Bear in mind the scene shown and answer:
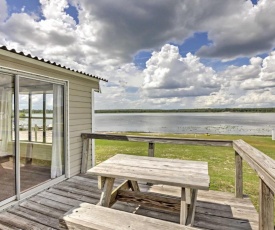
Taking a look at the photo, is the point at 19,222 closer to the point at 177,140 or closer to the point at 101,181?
the point at 101,181

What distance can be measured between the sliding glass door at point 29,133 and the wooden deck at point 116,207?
366 millimetres

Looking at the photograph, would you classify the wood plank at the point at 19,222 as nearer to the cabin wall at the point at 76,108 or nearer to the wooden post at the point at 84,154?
the cabin wall at the point at 76,108

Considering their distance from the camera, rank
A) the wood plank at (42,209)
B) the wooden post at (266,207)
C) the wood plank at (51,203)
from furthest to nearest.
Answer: the wood plank at (51,203) < the wood plank at (42,209) < the wooden post at (266,207)

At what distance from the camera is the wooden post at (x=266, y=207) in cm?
138

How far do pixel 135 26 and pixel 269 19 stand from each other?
559 centimetres

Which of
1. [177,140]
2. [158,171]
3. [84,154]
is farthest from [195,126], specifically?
[158,171]

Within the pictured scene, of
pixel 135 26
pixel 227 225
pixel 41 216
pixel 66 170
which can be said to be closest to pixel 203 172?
pixel 227 225

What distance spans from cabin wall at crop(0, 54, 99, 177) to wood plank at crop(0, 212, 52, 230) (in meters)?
1.57

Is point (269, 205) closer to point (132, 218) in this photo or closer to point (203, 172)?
point (203, 172)

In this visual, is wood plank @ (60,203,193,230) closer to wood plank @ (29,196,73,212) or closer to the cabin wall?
wood plank @ (29,196,73,212)

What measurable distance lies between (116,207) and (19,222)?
1195 mm

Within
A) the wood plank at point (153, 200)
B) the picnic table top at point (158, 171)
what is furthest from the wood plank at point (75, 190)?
the picnic table top at point (158, 171)

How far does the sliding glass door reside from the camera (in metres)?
2.93

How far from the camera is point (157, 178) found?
205cm
